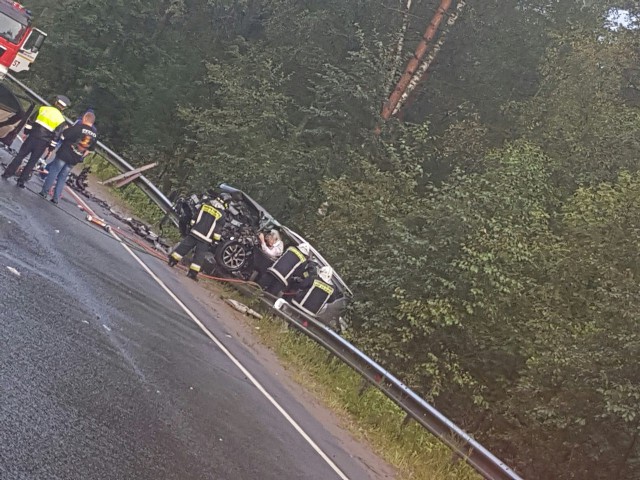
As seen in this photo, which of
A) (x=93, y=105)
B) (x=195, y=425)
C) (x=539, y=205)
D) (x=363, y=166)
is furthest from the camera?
(x=93, y=105)

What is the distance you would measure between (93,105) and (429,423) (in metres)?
24.5

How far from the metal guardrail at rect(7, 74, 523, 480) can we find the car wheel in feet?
1.94

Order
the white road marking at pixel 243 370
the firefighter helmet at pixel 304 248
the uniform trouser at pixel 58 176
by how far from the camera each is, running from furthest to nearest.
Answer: the firefighter helmet at pixel 304 248
the uniform trouser at pixel 58 176
the white road marking at pixel 243 370

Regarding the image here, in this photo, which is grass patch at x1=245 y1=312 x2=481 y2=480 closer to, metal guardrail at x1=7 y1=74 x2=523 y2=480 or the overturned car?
metal guardrail at x1=7 y1=74 x2=523 y2=480

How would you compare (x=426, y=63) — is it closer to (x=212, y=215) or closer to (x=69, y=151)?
(x=212, y=215)

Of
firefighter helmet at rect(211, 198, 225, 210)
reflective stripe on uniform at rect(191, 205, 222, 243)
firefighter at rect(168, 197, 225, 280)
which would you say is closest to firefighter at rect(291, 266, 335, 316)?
firefighter at rect(168, 197, 225, 280)

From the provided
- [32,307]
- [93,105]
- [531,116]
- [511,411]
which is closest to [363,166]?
[531,116]

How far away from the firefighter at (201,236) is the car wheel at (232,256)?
677mm

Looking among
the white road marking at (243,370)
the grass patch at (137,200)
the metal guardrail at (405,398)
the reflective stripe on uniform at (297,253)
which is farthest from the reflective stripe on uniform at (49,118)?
the grass patch at (137,200)

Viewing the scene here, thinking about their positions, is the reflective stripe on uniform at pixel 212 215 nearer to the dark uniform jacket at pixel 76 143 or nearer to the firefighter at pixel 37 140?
the dark uniform jacket at pixel 76 143

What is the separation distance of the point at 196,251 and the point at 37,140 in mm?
3240

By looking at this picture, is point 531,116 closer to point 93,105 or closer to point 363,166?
point 363,166

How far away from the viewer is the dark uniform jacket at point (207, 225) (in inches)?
530

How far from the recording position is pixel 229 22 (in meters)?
31.5
